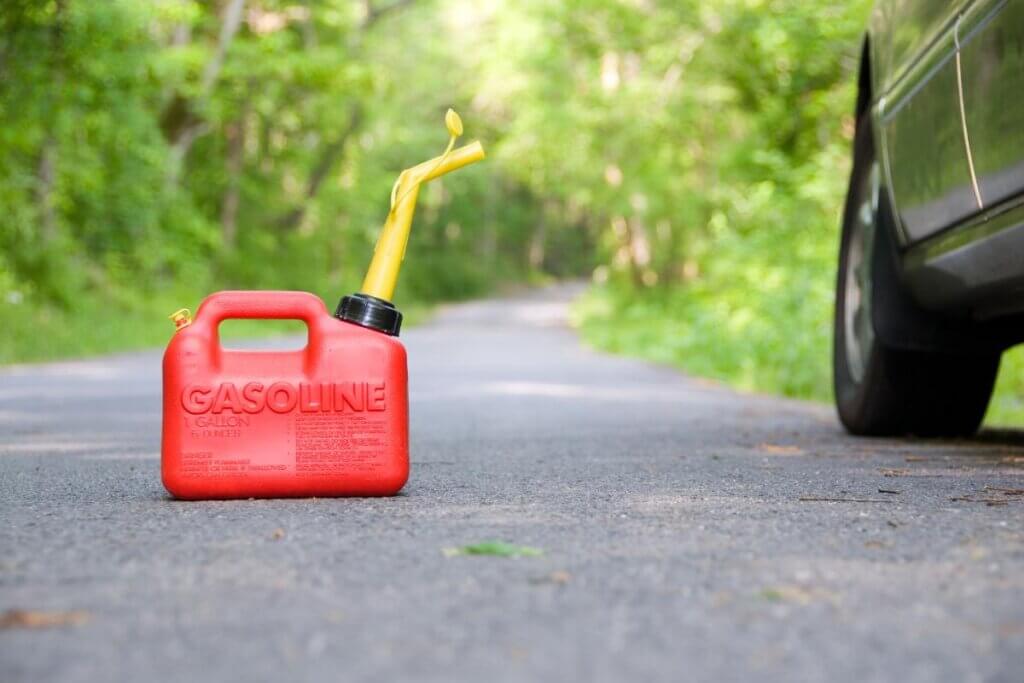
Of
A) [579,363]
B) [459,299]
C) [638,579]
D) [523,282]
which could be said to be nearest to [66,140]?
[579,363]

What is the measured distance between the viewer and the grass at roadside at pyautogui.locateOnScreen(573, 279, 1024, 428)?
8.89 metres

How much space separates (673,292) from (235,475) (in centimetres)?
2509

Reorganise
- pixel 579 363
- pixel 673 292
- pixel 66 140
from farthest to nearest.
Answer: pixel 673 292 → pixel 66 140 → pixel 579 363

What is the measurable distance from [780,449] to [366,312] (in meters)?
2.02

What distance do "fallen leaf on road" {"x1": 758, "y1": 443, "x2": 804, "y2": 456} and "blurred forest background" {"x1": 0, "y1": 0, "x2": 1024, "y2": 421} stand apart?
2552mm

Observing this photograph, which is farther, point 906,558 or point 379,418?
point 379,418

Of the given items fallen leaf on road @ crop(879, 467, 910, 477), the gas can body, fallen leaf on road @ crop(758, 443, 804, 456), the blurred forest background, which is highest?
the blurred forest background

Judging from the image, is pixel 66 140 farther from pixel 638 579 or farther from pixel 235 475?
pixel 638 579

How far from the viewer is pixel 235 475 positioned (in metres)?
3.25

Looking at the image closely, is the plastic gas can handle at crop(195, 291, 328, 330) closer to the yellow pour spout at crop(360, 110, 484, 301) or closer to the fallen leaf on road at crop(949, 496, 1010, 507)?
the yellow pour spout at crop(360, 110, 484, 301)

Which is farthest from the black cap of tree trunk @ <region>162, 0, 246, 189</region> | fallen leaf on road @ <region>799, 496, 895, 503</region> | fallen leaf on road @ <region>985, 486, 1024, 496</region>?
tree trunk @ <region>162, 0, 246, 189</region>

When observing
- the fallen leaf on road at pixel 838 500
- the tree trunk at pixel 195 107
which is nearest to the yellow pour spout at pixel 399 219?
the fallen leaf on road at pixel 838 500

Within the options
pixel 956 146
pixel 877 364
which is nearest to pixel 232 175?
pixel 877 364

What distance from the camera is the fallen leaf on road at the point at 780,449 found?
15.0 feet
